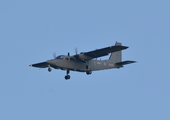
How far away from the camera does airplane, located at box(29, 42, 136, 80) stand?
54.0 metres

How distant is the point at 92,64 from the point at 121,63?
3946 millimetres

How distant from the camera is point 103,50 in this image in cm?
5488

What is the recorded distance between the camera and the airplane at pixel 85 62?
54.0 metres

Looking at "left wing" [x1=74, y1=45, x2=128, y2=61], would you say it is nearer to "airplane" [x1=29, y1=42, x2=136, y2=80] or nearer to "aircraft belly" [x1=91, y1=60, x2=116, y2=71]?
"airplane" [x1=29, y1=42, x2=136, y2=80]

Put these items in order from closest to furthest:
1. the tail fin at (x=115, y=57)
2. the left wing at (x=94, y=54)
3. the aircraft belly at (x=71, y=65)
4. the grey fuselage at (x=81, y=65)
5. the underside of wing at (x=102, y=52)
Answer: the underside of wing at (x=102, y=52) → the grey fuselage at (x=81, y=65) → the aircraft belly at (x=71, y=65) → the left wing at (x=94, y=54) → the tail fin at (x=115, y=57)

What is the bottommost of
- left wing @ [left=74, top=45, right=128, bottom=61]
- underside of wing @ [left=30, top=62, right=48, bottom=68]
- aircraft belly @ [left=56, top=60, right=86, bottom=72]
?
aircraft belly @ [left=56, top=60, right=86, bottom=72]

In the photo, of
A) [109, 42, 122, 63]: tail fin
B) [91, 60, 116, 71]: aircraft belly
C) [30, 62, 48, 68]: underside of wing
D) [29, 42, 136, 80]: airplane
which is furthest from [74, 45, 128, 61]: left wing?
[109, 42, 122, 63]: tail fin

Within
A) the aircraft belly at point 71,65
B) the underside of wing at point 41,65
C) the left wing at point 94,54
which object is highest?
the left wing at point 94,54

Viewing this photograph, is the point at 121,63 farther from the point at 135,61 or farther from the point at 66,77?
the point at 66,77

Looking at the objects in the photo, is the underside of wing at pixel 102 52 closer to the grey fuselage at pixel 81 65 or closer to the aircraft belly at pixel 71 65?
the grey fuselage at pixel 81 65

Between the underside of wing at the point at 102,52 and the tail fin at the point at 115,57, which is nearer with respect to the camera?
the underside of wing at the point at 102,52

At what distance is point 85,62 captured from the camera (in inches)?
2232

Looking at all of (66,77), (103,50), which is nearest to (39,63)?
(66,77)

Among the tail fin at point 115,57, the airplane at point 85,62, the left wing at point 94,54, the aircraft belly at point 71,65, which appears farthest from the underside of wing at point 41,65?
the tail fin at point 115,57
